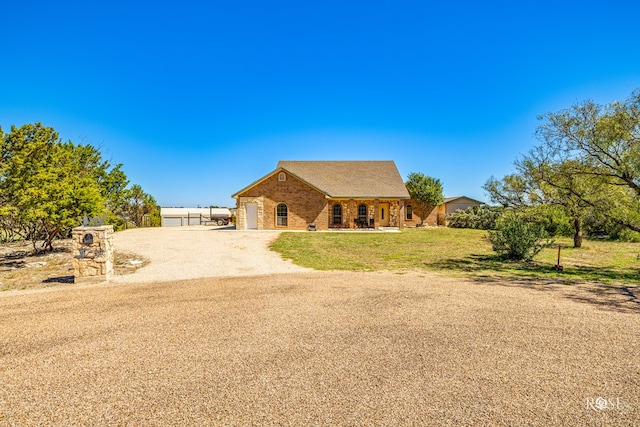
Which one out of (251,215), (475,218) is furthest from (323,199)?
(475,218)

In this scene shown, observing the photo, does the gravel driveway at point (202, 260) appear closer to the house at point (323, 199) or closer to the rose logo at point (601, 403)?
the rose logo at point (601, 403)

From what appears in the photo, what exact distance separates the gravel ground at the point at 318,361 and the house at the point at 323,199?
19537 mm

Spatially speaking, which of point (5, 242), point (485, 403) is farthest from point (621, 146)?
point (5, 242)

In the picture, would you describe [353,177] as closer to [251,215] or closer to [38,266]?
[251,215]

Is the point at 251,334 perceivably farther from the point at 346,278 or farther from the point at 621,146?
the point at 621,146

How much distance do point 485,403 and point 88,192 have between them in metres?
15.0

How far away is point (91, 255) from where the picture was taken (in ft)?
28.6

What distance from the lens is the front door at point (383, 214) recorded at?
2972 cm

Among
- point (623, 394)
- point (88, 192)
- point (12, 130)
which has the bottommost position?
point (623, 394)

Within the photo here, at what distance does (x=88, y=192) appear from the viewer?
43.3 ft

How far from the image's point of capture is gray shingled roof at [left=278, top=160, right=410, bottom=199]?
28.3m

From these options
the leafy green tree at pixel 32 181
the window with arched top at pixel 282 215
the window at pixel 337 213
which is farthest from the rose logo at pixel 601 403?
the window at pixel 337 213

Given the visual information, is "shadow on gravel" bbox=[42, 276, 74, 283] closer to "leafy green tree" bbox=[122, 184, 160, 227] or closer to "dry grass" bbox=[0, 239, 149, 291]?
"dry grass" bbox=[0, 239, 149, 291]

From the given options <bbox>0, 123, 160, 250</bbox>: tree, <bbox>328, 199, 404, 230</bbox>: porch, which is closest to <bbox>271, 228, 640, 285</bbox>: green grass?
<bbox>0, 123, 160, 250</bbox>: tree
